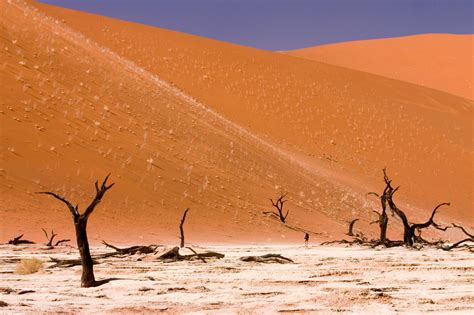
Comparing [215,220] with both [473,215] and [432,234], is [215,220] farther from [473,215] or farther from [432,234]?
[473,215]

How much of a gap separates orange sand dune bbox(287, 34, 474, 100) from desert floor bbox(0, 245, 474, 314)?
63.3 m

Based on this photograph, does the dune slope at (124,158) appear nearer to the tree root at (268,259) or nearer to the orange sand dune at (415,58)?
the tree root at (268,259)

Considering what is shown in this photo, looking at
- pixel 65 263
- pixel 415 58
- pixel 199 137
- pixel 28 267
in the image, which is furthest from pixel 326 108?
pixel 415 58

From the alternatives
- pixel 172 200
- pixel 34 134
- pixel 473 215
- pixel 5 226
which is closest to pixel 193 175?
pixel 172 200

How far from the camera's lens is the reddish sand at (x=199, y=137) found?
23594 mm

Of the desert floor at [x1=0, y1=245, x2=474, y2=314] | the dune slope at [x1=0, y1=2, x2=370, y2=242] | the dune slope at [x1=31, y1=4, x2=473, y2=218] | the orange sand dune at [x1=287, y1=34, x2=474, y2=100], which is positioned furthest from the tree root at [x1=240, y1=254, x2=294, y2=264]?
the orange sand dune at [x1=287, y1=34, x2=474, y2=100]

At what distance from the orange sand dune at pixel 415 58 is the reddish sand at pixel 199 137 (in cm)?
2101

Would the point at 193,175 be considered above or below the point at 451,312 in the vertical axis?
above

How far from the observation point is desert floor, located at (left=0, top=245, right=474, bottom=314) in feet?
26.5

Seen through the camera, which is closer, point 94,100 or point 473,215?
point 94,100

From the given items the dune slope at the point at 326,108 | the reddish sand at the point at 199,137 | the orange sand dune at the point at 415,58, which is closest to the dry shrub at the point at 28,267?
the reddish sand at the point at 199,137

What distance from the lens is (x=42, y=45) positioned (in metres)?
33.9

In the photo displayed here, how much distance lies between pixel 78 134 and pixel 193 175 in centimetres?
402

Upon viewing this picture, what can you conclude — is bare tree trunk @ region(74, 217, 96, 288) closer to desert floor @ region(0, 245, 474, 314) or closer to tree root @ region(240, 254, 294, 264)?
desert floor @ region(0, 245, 474, 314)
